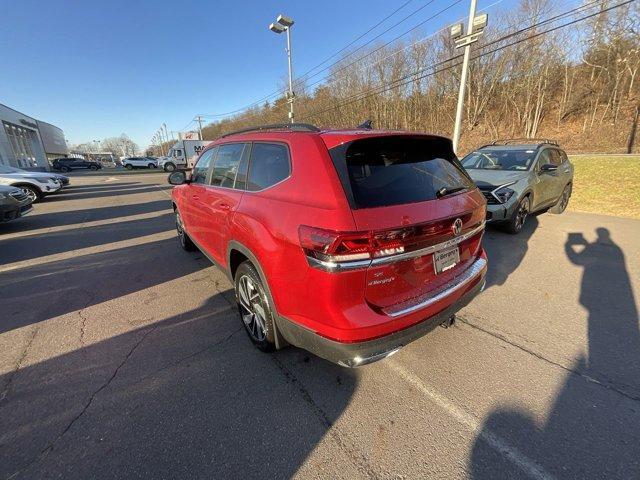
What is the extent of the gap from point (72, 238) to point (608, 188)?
580 inches

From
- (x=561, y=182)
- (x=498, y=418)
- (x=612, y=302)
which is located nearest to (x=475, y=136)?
(x=561, y=182)

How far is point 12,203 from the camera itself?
7.18 metres

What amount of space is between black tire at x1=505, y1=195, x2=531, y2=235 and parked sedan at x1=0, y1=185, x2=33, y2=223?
1105 centimetres

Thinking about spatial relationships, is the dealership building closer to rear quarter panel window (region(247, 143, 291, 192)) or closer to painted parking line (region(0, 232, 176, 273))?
painted parking line (region(0, 232, 176, 273))

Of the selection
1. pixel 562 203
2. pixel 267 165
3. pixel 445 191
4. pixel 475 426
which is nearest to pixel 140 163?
pixel 562 203

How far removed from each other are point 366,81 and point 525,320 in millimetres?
30109

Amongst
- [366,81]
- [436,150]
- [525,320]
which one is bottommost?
[525,320]

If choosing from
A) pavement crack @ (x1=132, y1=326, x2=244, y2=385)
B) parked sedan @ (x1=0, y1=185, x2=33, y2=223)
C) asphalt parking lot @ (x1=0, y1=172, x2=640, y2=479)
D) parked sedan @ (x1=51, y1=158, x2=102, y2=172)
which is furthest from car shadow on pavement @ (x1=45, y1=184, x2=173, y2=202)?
parked sedan @ (x1=51, y1=158, x2=102, y2=172)

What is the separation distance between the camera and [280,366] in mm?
2559

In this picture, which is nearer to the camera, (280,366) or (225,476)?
(225,476)

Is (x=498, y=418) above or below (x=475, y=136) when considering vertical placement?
below

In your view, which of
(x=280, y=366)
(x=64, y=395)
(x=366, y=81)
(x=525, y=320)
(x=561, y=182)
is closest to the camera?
(x=64, y=395)

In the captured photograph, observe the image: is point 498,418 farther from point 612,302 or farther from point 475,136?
point 475,136

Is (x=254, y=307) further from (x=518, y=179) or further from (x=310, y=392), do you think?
(x=518, y=179)
